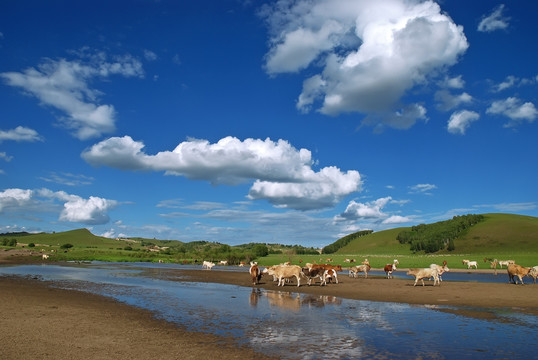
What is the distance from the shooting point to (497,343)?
37.6ft

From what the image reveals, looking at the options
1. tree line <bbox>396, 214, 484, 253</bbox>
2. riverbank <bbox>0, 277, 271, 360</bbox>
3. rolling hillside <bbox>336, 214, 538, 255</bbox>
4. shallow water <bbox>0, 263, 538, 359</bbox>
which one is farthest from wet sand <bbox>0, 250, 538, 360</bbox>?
tree line <bbox>396, 214, 484, 253</bbox>

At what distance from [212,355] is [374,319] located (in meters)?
8.66

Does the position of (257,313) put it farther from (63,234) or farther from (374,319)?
(63,234)

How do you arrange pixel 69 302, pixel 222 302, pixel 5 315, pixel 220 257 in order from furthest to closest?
pixel 220 257
pixel 222 302
pixel 69 302
pixel 5 315

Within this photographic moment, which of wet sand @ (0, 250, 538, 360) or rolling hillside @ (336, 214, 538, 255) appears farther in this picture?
rolling hillside @ (336, 214, 538, 255)

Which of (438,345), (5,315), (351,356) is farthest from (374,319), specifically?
(5,315)

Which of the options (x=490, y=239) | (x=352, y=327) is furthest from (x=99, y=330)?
(x=490, y=239)

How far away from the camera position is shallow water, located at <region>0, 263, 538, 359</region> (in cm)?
1057

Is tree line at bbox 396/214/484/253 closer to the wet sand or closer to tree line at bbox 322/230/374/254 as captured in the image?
tree line at bbox 322/230/374/254

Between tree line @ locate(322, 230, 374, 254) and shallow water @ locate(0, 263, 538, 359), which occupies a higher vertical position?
tree line @ locate(322, 230, 374, 254)

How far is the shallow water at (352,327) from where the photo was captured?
1057cm

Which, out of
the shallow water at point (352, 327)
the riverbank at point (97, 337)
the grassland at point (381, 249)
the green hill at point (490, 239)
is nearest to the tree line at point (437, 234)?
the green hill at point (490, 239)

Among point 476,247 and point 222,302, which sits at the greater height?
point 476,247

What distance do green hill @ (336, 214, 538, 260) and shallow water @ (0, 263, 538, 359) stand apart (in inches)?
4052
